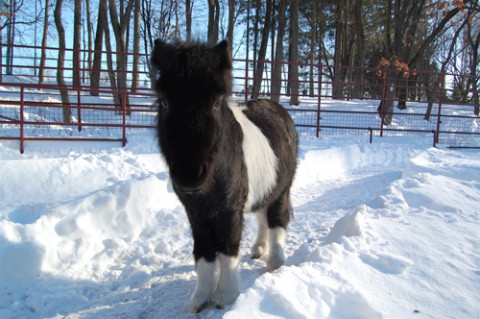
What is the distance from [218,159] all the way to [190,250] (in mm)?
2004

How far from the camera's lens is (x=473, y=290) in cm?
223

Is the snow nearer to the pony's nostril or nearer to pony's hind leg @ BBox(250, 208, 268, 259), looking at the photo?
pony's hind leg @ BBox(250, 208, 268, 259)

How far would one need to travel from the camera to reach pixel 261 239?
3.79m

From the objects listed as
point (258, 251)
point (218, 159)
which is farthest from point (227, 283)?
point (258, 251)

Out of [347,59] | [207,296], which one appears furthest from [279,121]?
[347,59]

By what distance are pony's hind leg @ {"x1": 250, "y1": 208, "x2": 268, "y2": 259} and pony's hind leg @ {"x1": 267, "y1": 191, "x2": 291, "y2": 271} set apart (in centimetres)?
13

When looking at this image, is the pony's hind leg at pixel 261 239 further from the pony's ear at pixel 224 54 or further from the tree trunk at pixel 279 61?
the tree trunk at pixel 279 61

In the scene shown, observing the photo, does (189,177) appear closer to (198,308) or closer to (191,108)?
(191,108)

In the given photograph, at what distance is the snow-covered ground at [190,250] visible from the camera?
220 centimetres

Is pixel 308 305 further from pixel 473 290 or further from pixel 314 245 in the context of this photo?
pixel 314 245

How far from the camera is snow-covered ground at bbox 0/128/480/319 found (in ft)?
7.21

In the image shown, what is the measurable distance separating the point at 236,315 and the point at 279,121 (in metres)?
2.22

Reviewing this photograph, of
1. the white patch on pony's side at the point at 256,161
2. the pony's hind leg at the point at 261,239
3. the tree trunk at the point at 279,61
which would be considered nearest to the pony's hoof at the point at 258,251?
the pony's hind leg at the point at 261,239

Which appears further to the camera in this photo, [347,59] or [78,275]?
[347,59]
